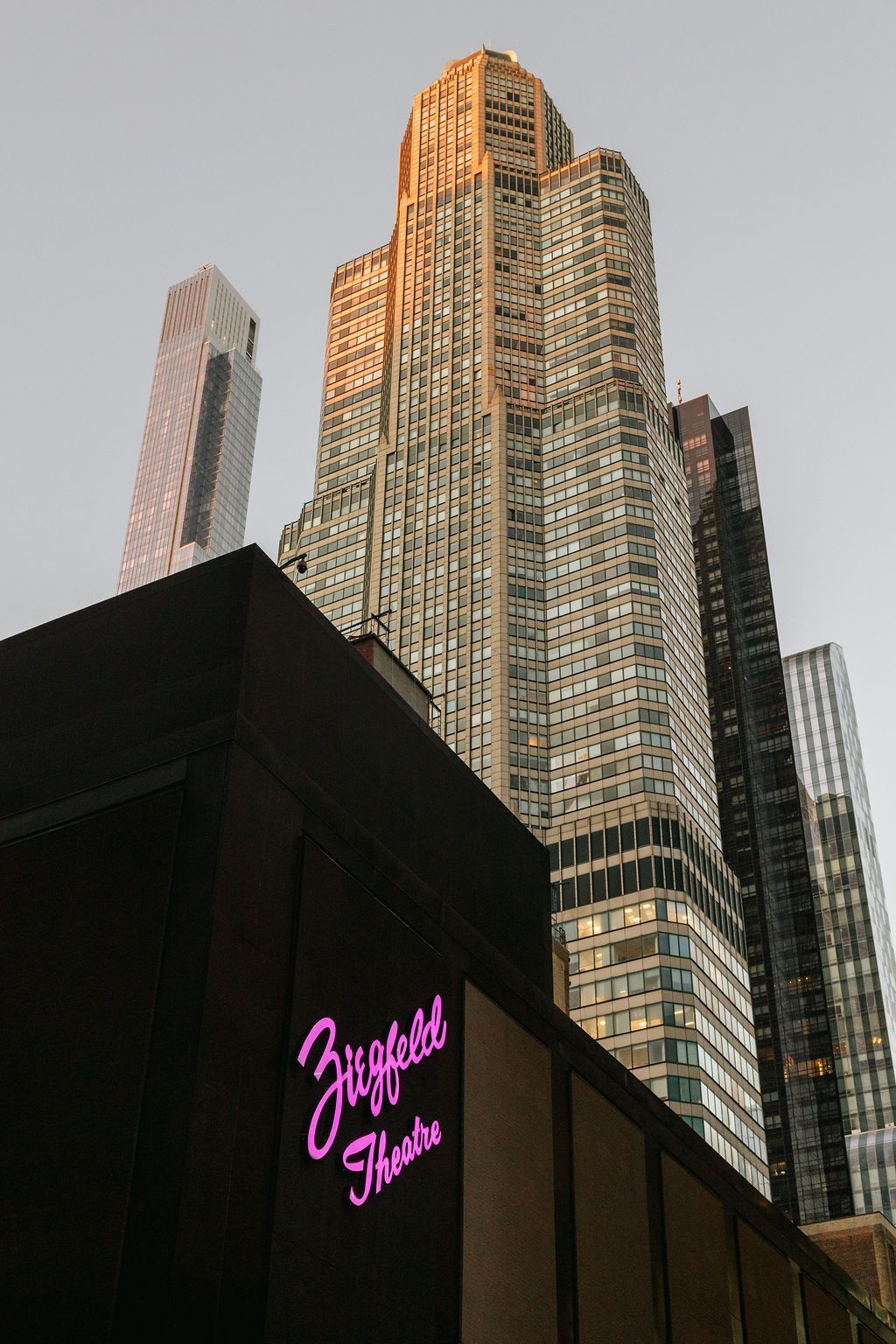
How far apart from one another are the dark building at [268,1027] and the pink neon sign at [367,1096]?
0.08 m

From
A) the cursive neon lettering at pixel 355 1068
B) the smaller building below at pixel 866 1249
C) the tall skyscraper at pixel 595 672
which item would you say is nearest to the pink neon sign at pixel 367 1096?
the cursive neon lettering at pixel 355 1068

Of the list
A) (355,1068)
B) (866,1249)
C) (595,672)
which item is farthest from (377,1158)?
(595,672)

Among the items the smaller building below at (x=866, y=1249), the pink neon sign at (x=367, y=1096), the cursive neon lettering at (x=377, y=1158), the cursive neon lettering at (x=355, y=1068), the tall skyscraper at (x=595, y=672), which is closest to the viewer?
the cursive neon lettering at (x=355, y=1068)

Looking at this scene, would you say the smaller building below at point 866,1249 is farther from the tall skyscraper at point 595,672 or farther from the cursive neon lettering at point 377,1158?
the cursive neon lettering at point 377,1158

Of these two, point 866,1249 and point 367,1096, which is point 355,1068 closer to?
point 367,1096

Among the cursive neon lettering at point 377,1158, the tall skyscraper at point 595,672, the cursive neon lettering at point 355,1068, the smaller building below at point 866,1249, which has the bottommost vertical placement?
the cursive neon lettering at point 377,1158

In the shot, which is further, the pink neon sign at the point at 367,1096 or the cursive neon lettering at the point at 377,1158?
the cursive neon lettering at the point at 377,1158

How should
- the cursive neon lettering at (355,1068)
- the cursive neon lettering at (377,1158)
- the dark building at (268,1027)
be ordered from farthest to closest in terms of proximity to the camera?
the cursive neon lettering at (377,1158) < the cursive neon lettering at (355,1068) < the dark building at (268,1027)

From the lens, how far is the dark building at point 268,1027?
24516mm

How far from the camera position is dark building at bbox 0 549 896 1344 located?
80.4 ft

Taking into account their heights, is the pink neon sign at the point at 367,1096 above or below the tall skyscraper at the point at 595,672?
below

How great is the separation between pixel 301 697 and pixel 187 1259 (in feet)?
43.6

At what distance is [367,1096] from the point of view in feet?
95.8

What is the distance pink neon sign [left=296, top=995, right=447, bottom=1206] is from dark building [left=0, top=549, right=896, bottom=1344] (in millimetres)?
77
